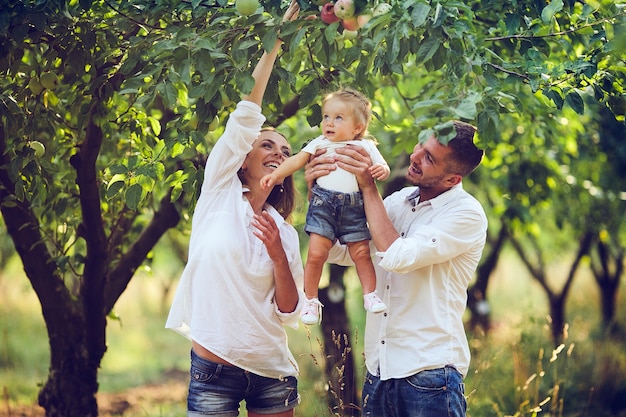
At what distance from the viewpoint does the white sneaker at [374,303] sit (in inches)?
116

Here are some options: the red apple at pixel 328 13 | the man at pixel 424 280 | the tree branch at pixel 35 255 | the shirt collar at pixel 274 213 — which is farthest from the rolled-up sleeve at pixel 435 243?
the tree branch at pixel 35 255

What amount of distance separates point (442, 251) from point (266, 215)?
695mm

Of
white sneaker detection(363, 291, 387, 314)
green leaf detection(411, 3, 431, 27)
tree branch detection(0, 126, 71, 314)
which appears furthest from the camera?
tree branch detection(0, 126, 71, 314)

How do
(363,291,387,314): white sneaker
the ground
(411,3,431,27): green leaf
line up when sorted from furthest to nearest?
the ground, (363,291,387,314): white sneaker, (411,3,431,27): green leaf

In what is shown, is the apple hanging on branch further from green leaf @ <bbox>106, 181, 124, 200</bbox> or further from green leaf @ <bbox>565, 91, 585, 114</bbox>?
green leaf @ <bbox>565, 91, 585, 114</bbox>

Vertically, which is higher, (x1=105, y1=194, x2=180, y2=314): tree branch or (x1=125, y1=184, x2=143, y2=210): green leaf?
(x1=125, y1=184, x2=143, y2=210): green leaf

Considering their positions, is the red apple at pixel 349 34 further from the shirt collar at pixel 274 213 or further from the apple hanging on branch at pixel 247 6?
the shirt collar at pixel 274 213

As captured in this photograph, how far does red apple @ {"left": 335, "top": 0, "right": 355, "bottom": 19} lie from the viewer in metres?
2.77

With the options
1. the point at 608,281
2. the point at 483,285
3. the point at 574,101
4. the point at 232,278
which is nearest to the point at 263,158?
the point at 232,278

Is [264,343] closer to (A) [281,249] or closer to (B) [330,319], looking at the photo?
(A) [281,249]

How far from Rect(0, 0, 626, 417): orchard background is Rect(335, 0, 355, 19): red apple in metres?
0.03

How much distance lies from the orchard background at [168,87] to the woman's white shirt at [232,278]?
20 centimetres

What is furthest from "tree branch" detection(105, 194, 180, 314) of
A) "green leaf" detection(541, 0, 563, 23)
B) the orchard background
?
"green leaf" detection(541, 0, 563, 23)

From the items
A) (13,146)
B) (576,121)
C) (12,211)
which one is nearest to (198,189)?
(13,146)
